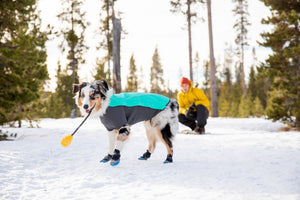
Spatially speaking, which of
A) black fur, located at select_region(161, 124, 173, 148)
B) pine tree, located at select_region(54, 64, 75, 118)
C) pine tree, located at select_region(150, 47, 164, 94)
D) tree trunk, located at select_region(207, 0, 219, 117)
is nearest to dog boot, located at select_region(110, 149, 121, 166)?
black fur, located at select_region(161, 124, 173, 148)

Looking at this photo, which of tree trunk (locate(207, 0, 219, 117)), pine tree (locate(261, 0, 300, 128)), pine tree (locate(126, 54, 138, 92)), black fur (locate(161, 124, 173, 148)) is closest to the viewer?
black fur (locate(161, 124, 173, 148))

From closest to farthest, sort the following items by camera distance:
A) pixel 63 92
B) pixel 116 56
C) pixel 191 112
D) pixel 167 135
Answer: pixel 167 135 → pixel 191 112 → pixel 116 56 → pixel 63 92

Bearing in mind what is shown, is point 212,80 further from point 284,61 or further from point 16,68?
point 16,68

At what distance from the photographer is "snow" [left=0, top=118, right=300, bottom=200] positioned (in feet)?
9.63

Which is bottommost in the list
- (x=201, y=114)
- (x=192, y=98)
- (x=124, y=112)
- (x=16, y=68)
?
(x=201, y=114)

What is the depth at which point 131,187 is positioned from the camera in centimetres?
318

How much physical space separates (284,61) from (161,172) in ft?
27.7

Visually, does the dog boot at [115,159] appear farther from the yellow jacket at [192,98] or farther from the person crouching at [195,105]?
the yellow jacket at [192,98]

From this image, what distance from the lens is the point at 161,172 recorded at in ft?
12.6

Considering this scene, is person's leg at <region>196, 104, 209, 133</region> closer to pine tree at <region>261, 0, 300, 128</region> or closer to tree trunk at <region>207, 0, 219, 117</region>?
pine tree at <region>261, 0, 300, 128</region>

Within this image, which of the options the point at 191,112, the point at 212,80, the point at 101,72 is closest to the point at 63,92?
the point at 101,72

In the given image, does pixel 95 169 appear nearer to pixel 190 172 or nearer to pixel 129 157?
pixel 129 157

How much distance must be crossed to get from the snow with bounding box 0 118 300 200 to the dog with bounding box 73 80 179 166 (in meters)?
0.32

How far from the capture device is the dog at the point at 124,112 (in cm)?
407
